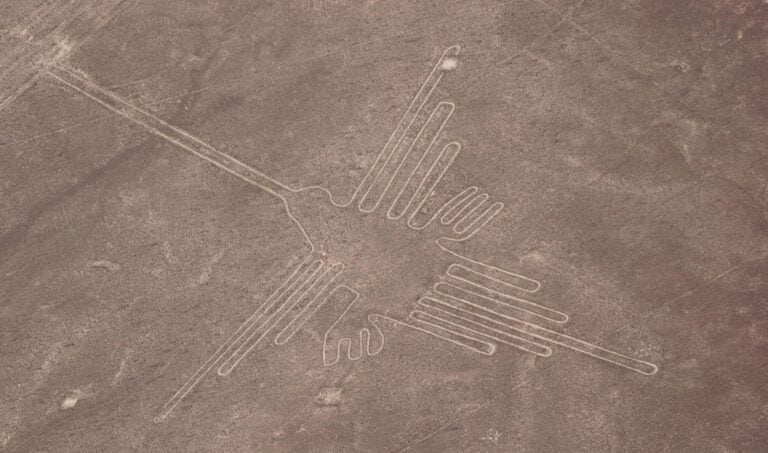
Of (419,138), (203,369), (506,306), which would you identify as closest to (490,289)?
→ (506,306)

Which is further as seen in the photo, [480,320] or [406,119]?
[406,119]

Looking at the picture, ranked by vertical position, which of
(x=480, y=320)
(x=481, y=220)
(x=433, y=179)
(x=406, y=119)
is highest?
(x=406, y=119)

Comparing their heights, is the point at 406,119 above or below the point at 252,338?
above

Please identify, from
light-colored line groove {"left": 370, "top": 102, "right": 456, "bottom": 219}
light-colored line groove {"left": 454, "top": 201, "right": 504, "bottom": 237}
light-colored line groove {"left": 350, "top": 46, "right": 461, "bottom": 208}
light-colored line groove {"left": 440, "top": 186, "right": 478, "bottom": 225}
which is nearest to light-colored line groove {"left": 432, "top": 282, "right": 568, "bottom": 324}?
light-colored line groove {"left": 454, "top": 201, "right": 504, "bottom": 237}

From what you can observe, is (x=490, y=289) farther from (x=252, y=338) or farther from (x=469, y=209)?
(x=252, y=338)

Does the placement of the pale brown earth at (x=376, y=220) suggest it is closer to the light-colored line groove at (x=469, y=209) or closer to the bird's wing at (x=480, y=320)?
the bird's wing at (x=480, y=320)

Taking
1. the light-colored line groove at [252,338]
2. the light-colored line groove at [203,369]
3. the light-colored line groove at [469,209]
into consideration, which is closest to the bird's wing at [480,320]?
the light-colored line groove at [469,209]

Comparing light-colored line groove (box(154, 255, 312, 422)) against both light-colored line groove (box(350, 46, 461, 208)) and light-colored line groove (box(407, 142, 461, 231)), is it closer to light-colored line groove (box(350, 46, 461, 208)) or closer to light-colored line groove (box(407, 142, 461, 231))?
light-colored line groove (box(350, 46, 461, 208))

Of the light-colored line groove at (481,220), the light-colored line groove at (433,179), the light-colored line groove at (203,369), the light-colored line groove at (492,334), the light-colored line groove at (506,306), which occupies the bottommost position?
the light-colored line groove at (203,369)
